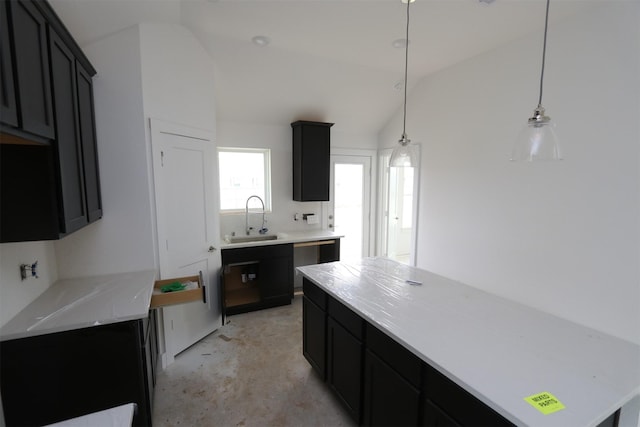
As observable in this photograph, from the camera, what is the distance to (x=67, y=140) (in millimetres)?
1645

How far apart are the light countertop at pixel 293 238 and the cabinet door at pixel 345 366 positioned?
175 cm

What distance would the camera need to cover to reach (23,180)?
1471 millimetres

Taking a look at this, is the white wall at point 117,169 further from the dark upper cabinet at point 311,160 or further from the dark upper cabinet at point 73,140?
the dark upper cabinet at point 311,160

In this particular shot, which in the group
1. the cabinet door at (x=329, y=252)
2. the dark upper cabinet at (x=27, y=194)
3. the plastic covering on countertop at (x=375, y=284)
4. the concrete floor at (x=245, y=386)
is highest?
the dark upper cabinet at (x=27, y=194)

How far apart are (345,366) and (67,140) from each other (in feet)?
7.05

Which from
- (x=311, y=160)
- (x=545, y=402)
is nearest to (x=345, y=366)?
(x=545, y=402)

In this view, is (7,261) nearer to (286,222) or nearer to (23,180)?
(23,180)

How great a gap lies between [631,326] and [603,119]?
1516mm

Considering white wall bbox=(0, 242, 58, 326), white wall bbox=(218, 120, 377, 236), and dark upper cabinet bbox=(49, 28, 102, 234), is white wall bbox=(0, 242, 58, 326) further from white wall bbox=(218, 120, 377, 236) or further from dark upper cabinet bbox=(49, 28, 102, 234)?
white wall bbox=(218, 120, 377, 236)

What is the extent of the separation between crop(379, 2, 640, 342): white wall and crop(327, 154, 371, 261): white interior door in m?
1.42

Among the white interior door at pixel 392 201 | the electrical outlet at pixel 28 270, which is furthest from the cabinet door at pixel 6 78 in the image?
the white interior door at pixel 392 201

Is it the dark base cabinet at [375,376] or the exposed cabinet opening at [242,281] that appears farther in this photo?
the exposed cabinet opening at [242,281]

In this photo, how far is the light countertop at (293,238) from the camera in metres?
3.54

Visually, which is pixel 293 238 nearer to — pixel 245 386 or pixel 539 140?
pixel 245 386
